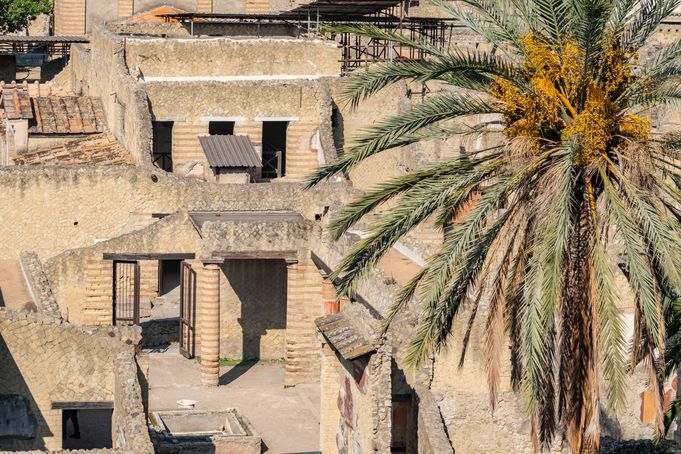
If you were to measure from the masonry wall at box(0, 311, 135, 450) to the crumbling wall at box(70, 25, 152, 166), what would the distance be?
1539 centimetres

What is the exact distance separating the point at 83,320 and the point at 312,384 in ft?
16.3

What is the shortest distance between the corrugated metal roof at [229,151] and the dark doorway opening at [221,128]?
875 millimetres

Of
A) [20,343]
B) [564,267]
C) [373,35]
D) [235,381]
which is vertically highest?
[373,35]


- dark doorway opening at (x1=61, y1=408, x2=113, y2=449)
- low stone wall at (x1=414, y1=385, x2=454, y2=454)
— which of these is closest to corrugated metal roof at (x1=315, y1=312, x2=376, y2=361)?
low stone wall at (x1=414, y1=385, x2=454, y2=454)

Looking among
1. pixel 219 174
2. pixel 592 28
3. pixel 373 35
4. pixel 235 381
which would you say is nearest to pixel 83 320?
pixel 235 381

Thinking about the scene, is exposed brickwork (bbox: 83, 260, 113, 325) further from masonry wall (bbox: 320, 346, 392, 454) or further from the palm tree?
the palm tree

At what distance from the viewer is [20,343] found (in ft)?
89.9

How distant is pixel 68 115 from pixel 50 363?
21.4 meters

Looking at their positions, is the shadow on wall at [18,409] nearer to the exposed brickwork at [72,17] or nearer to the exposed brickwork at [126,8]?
the exposed brickwork at [126,8]

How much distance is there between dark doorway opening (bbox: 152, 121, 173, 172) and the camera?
45938mm

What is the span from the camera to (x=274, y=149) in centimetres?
4759

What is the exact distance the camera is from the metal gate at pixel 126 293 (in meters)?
37.3

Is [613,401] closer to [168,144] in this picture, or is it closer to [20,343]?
[20,343]

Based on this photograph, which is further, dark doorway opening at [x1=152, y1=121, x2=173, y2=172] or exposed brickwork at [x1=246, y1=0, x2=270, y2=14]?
exposed brickwork at [x1=246, y1=0, x2=270, y2=14]
